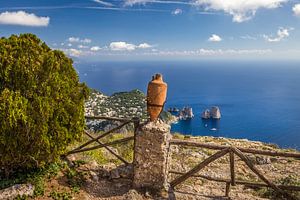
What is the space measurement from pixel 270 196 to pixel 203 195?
1.80m

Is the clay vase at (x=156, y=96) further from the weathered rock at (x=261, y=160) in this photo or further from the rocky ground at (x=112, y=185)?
the weathered rock at (x=261, y=160)

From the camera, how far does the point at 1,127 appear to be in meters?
5.84

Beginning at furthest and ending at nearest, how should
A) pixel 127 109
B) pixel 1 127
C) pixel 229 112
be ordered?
pixel 229 112, pixel 127 109, pixel 1 127

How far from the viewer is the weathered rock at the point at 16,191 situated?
632 centimetres

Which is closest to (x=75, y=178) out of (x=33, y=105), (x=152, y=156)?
(x=152, y=156)

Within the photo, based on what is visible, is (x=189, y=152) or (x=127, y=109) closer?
(x=189, y=152)

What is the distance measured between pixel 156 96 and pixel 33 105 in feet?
9.54

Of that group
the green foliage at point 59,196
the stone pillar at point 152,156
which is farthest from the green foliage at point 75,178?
the stone pillar at point 152,156

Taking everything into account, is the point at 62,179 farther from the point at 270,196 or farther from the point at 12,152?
the point at 270,196

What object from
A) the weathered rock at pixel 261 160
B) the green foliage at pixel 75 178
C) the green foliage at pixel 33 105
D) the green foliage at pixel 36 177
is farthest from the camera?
the weathered rock at pixel 261 160

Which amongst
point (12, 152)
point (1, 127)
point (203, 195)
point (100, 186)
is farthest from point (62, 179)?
point (203, 195)

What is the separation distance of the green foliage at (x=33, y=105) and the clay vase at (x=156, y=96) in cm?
186

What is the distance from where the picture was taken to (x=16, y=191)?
21.2 feet

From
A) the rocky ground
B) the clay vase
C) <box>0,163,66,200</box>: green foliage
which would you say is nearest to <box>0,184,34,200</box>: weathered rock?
<box>0,163,66,200</box>: green foliage
